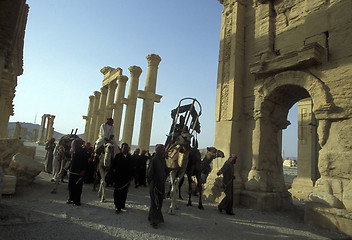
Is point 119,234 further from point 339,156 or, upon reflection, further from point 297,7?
point 297,7

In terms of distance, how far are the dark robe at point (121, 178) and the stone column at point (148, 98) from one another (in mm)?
12430

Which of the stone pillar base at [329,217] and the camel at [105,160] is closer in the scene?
the stone pillar base at [329,217]

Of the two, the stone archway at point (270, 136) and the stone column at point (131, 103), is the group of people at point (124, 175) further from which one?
the stone column at point (131, 103)

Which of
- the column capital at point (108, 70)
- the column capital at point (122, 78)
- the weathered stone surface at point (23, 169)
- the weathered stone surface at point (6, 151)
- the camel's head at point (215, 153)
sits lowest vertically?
the weathered stone surface at point (23, 169)

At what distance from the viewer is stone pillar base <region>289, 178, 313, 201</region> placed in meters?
10.7

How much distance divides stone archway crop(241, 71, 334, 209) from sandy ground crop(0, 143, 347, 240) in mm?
653

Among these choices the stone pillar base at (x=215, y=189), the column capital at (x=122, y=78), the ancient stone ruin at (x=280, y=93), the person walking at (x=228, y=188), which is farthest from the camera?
the column capital at (x=122, y=78)

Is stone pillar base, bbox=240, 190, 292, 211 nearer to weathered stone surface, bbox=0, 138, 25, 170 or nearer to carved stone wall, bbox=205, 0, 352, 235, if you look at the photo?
carved stone wall, bbox=205, 0, 352, 235

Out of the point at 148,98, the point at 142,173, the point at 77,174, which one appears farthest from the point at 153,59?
the point at 77,174

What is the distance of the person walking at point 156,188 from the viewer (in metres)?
4.80

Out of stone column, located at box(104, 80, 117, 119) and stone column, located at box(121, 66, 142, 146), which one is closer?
stone column, located at box(121, 66, 142, 146)

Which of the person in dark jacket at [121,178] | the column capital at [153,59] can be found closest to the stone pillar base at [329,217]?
the person in dark jacket at [121,178]

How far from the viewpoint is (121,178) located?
19.1ft

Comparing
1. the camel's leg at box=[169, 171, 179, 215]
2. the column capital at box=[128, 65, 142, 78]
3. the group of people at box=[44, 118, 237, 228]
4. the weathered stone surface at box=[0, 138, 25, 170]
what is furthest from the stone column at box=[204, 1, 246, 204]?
the column capital at box=[128, 65, 142, 78]
